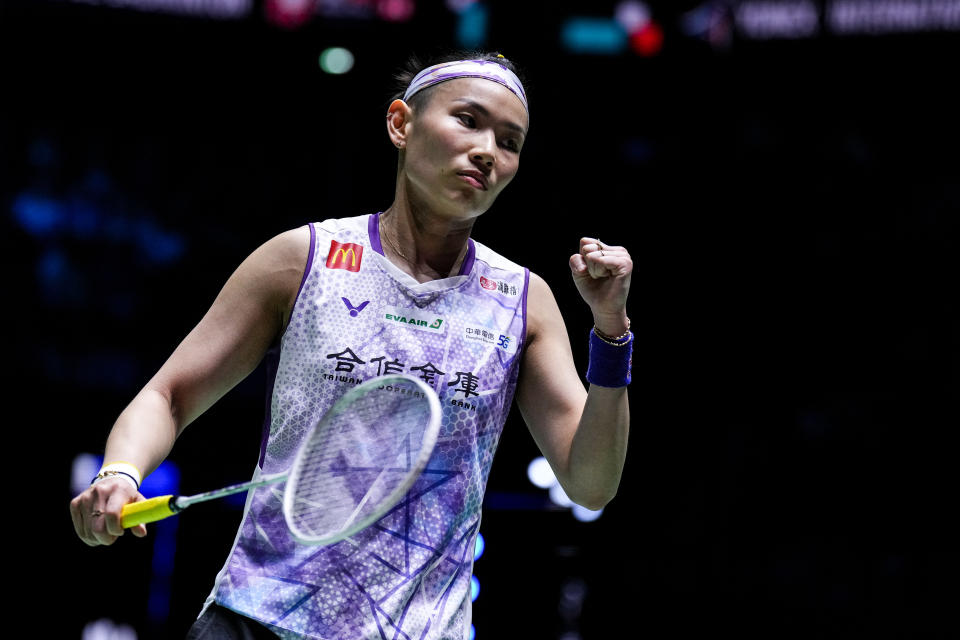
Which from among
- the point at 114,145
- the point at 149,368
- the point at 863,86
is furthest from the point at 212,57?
the point at 863,86

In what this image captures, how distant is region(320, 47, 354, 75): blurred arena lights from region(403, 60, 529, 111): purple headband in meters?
4.74

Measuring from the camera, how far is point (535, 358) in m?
2.54

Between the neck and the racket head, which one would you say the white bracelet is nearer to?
the racket head

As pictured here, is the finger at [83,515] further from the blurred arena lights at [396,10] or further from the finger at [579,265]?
the blurred arena lights at [396,10]

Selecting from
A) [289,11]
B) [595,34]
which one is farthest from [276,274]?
[595,34]

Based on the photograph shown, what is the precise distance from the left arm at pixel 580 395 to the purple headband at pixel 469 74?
1.49 ft

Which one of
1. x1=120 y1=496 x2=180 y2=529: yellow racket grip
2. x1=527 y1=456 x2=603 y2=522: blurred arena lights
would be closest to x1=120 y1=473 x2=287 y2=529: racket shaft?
x1=120 y1=496 x2=180 y2=529: yellow racket grip

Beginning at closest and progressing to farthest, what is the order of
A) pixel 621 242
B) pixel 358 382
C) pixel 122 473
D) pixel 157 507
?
pixel 157 507
pixel 122 473
pixel 358 382
pixel 621 242

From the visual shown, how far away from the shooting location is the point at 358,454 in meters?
2.17

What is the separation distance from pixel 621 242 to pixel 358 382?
18.9ft

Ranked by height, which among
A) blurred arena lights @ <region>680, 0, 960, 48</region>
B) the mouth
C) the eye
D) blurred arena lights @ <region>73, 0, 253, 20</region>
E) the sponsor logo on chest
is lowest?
the sponsor logo on chest

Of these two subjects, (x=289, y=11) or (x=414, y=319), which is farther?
(x=289, y=11)

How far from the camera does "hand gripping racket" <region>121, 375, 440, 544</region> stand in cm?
202

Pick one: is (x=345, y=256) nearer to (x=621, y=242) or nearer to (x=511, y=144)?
(x=511, y=144)
